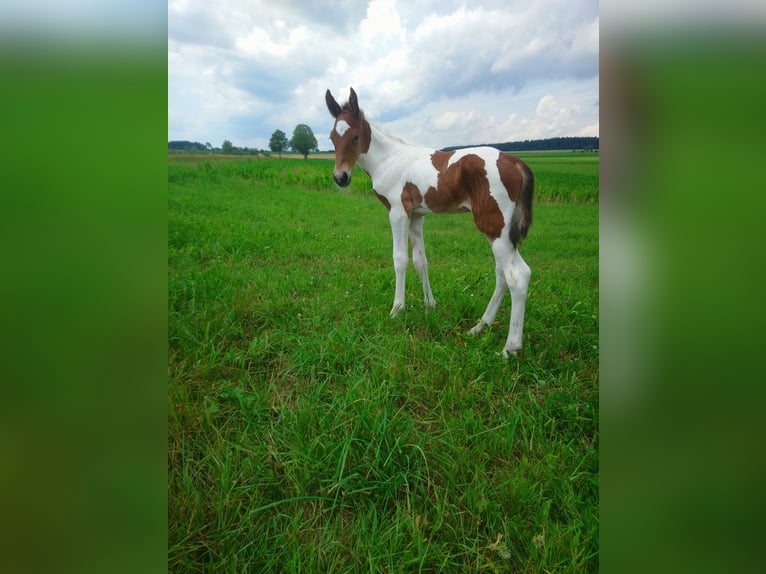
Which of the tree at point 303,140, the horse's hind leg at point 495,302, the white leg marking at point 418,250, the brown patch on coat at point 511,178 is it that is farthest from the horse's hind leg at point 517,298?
the tree at point 303,140

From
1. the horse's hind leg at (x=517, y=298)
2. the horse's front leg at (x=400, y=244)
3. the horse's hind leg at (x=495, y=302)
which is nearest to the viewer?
the horse's hind leg at (x=517, y=298)

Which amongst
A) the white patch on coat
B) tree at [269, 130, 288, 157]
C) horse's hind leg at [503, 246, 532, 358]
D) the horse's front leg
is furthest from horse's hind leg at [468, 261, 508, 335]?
tree at [269, 130, 288, 157]

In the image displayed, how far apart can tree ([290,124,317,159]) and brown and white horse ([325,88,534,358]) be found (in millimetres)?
178

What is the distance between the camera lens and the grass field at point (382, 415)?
84 cm

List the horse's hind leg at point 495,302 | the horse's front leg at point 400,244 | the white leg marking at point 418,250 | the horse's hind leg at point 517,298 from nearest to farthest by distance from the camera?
the horse's hind leg at point 517,298
the horse's hind leg at point 495,302
the horse's front leg at point 400,244
the white leg marking at point 418,250

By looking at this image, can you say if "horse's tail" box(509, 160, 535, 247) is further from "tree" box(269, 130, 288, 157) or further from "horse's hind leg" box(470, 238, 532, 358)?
"tree" box(269, 130, 288, 157)

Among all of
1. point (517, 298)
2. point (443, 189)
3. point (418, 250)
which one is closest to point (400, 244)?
point (418, 250)

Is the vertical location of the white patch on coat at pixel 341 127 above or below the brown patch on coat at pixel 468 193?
above

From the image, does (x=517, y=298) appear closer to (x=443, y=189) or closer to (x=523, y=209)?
(x=523, y=209)

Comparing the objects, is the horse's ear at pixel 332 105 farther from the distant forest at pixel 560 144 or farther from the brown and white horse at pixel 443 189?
the distant forest at pixel 560 144
